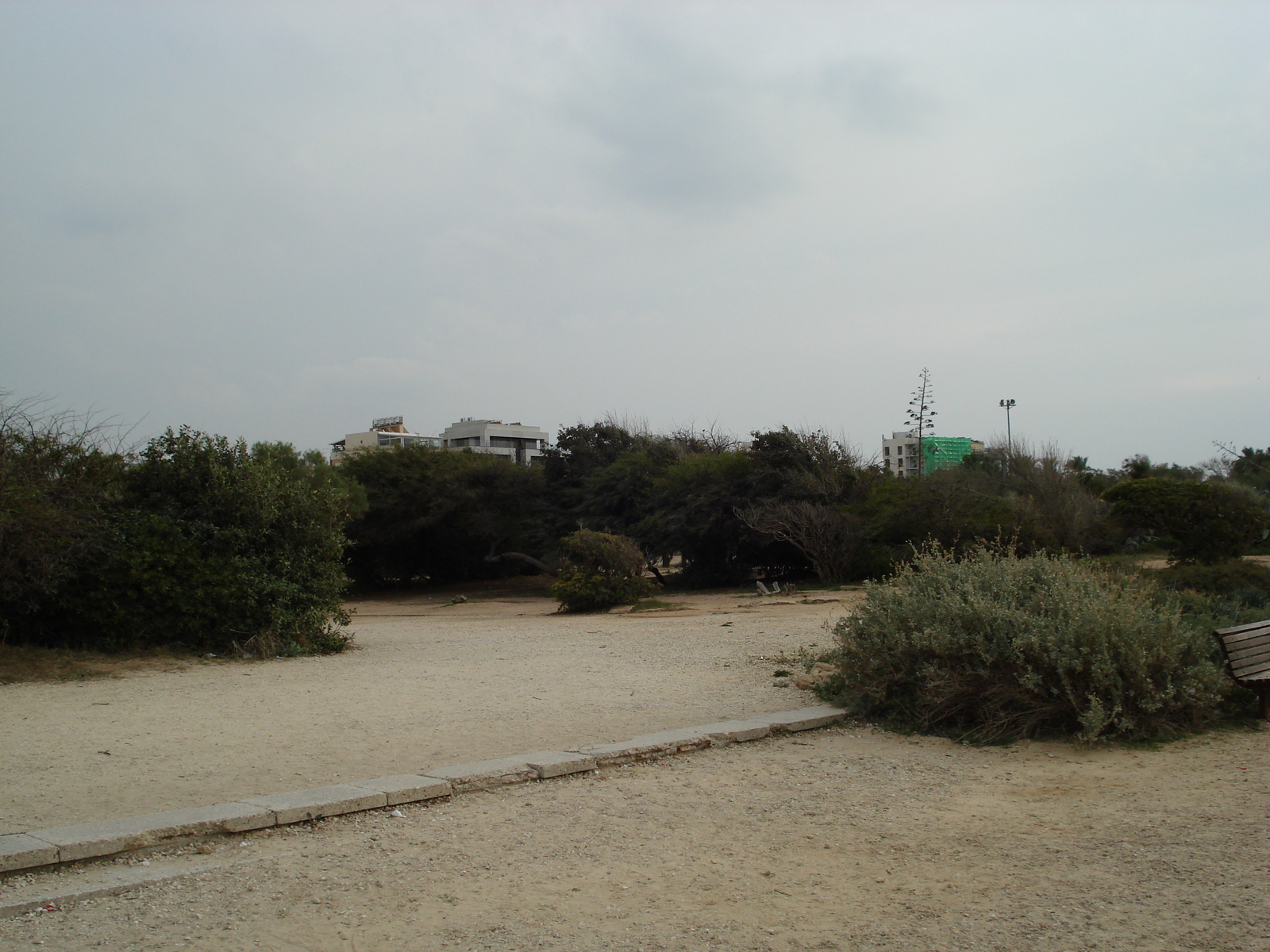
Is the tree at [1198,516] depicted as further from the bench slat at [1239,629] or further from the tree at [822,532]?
the bench slat at [1239,629]

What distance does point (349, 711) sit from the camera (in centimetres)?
863

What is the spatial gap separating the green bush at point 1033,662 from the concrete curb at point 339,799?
1251mm

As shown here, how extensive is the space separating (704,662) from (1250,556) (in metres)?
24.0

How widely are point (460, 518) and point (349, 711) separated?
28.6 metres

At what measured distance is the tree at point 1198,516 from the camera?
22.0 metres

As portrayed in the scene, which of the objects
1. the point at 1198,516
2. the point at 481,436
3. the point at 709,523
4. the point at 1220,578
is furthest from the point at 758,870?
the point at 481,436

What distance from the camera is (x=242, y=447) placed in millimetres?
14367

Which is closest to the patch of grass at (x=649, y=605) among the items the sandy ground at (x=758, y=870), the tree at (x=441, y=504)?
the tree at (x=441, y=504)

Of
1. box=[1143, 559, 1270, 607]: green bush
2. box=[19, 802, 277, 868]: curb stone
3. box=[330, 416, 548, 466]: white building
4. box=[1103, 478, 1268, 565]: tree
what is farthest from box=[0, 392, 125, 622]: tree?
box=[330, 416, 548, 466]: white building

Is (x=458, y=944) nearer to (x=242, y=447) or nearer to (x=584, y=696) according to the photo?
(x=584, y=696)

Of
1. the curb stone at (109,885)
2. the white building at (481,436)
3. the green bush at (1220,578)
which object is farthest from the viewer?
the white building at (481,436)

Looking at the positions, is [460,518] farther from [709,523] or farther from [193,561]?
[193,561]

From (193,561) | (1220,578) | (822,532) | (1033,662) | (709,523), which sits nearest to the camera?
(1033,662)

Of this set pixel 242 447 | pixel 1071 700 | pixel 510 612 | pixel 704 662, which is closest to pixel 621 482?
pixel 510 612
